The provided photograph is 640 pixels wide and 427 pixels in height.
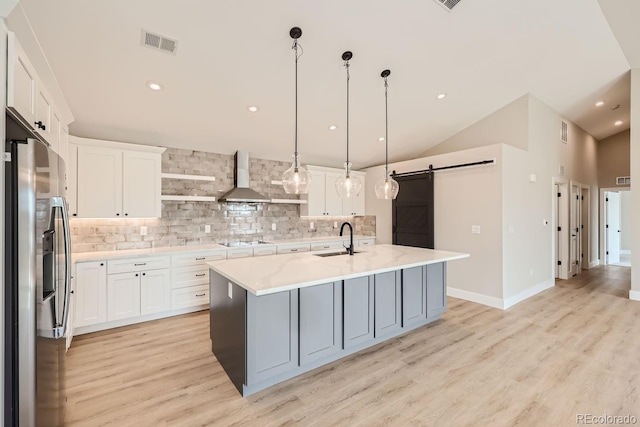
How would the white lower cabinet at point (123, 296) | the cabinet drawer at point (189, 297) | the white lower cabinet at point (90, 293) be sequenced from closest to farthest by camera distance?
the white lower cabinet at point (90, 293), the white lower cabinet at point (123, 296), the cabinet drawer at point (189, 297)

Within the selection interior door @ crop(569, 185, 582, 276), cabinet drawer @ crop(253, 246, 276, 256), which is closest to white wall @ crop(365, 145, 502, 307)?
cabinet drawer @ crop(253, 246, 276, 256)

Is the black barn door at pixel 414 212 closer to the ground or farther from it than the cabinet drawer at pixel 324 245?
farther from it

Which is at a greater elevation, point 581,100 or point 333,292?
point 581,100

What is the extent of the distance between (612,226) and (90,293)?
11.4m

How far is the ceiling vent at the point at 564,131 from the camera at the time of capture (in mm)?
5844

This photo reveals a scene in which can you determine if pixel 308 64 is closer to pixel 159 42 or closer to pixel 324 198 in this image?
pixel 159 42

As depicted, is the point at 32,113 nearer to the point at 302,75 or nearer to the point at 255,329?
the point at 255,329

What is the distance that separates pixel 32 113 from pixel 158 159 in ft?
6.98

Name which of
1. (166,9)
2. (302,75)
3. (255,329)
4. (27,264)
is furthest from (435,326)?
(166,9)

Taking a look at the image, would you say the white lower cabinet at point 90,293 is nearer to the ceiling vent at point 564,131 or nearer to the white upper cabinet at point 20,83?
the white upper cabinet at point 20,83

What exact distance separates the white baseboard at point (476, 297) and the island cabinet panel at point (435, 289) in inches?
43.6

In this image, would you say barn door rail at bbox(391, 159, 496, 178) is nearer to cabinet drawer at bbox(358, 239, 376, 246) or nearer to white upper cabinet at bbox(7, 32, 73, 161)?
cabinet drawer at bbox(358, 239, 376, 246)

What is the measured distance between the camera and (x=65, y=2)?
2.15 m

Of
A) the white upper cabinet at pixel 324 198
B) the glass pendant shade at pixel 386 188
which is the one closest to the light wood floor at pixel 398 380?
the glass pendant shade at pixel 386 188
